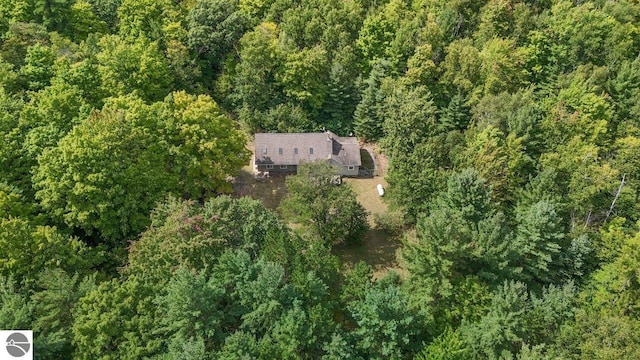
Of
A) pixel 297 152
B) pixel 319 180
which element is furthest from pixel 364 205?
pixel 319 180

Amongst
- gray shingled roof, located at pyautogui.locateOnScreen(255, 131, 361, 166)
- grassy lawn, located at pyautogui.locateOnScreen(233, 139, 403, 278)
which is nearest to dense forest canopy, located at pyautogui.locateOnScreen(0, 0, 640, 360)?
grassy lawn, located at pyautogui.locateOnScreen(233, 139, 403, 278)

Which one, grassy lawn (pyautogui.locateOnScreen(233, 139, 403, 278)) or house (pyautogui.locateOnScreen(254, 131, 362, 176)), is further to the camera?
house (pyautogui.locateOnScreen(254, 131, 362, 176))

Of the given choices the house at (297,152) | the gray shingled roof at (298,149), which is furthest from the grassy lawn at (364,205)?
the gray shingled roof at (298,149)

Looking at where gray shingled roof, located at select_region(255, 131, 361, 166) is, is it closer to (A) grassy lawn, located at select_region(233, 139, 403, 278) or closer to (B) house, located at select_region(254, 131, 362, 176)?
(B) house, located at select_region(254, 131, 362, 176)

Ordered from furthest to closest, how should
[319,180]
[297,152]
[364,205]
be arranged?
[297,152], [364,205], [319,180]

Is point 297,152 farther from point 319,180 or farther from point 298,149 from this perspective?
point 319,180

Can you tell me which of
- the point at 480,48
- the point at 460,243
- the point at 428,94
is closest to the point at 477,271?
the point at 460,243

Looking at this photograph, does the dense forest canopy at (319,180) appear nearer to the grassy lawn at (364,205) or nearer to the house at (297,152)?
the grassy lawn at (364,205)
